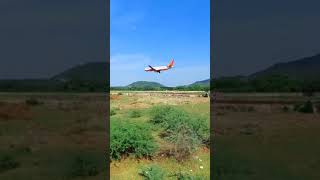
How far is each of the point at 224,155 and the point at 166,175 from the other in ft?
9.11

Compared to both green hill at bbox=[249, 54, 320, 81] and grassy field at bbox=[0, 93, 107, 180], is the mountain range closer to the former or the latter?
green hill at bbox=[249, 54, 320, 81]

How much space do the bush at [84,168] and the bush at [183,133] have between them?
249cm

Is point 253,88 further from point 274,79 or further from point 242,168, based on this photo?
point 242,168

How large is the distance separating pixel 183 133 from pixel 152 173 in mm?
3211

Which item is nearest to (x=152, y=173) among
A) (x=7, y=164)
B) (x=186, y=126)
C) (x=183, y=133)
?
(x=183, y=133)

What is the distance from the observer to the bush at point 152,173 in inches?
431

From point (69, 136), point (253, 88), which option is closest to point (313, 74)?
point (253, 88)

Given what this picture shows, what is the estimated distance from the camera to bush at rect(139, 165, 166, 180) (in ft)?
35.9

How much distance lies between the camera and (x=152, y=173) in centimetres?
1109

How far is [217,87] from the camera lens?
214 feet

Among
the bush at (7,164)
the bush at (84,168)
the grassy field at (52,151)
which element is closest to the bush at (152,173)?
the grassy field at (52,151)

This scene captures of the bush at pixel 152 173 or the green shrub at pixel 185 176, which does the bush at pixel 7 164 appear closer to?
the bush at pixel 152 173

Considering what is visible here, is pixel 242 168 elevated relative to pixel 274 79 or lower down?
lower down

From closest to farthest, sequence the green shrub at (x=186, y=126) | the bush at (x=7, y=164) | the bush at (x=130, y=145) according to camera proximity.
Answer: the bush at (x=7, y=164) < the bush at (x=130, y=145) < the green shrub at (x=186, y=126)
